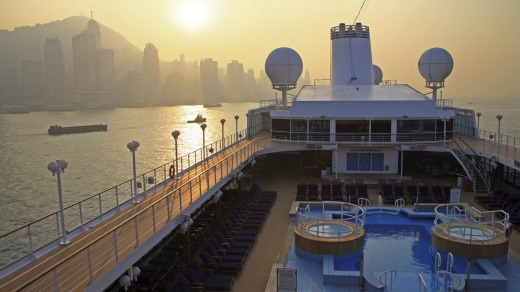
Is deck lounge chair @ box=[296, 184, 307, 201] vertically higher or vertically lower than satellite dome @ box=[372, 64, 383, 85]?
lower

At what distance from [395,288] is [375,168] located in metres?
13.0

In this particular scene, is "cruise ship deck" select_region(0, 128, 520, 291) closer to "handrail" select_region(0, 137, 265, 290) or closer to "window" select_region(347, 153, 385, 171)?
"handrail" select_region(0, 137, 265, 290)

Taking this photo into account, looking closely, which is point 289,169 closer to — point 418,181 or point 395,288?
point 418,181

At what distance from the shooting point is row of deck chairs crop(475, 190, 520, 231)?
15.3 m

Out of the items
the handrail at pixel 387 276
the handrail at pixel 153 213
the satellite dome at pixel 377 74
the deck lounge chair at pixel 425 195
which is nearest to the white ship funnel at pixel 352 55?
the satellite dome at pixel 377 74

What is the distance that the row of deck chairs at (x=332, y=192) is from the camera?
18016 mm

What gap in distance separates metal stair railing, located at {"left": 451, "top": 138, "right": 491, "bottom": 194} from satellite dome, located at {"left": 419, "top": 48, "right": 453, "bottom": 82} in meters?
7.06

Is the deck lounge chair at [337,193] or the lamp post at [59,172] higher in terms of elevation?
the lamp post at [59,172]

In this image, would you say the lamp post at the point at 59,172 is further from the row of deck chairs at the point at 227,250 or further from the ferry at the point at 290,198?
the row of deck chairs at the point at 227,250

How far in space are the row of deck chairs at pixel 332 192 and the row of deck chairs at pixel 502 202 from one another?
445cm

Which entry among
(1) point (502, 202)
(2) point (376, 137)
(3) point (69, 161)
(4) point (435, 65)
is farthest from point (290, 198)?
(3) point (69, 161)

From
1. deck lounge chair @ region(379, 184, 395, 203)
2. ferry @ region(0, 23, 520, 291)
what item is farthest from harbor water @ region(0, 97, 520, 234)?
deck lounge chair @ region(379, 184, 395, 203)

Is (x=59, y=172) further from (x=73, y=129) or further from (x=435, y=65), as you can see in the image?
(x=73, y=129)

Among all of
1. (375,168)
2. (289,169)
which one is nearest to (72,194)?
(289,169)
